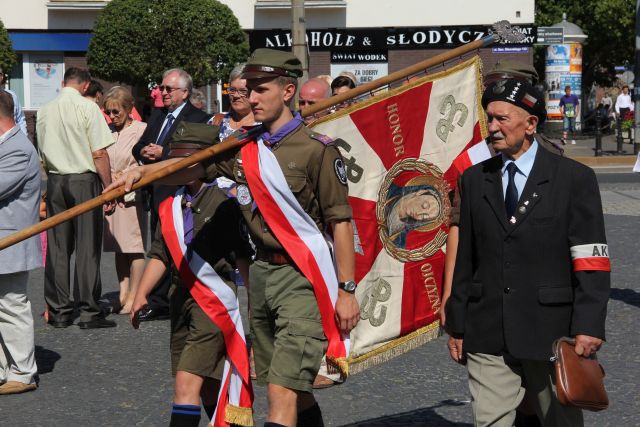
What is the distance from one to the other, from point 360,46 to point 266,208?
29671 millimetres

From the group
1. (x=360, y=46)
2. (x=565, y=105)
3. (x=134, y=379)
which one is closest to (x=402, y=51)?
(x=360, y=46)

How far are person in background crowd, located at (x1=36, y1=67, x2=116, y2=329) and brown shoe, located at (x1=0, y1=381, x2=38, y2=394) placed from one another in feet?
6.49

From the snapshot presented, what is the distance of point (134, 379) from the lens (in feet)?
23.4

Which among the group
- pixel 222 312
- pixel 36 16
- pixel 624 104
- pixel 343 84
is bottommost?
pixel 222 312

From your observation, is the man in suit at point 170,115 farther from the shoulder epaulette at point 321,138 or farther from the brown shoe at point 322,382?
the shoulder epaulette at point 321,138

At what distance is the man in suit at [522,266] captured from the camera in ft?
13.9

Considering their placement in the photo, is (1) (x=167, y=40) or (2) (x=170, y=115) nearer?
(2) (x=170, y=115)

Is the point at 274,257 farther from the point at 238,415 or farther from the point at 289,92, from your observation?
the point at 238,415

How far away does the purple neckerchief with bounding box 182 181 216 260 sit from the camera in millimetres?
5493

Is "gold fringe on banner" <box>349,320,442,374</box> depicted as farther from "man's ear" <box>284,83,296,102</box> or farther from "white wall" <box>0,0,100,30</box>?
"white wall" <box>0,0,100,30</box>

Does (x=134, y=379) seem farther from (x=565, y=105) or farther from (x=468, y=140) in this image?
(x=565, y=105)

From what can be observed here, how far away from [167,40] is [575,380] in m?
24.5

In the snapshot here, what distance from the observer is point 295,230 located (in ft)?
15.3

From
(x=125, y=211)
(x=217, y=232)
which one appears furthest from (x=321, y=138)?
(x=125, y=211)
